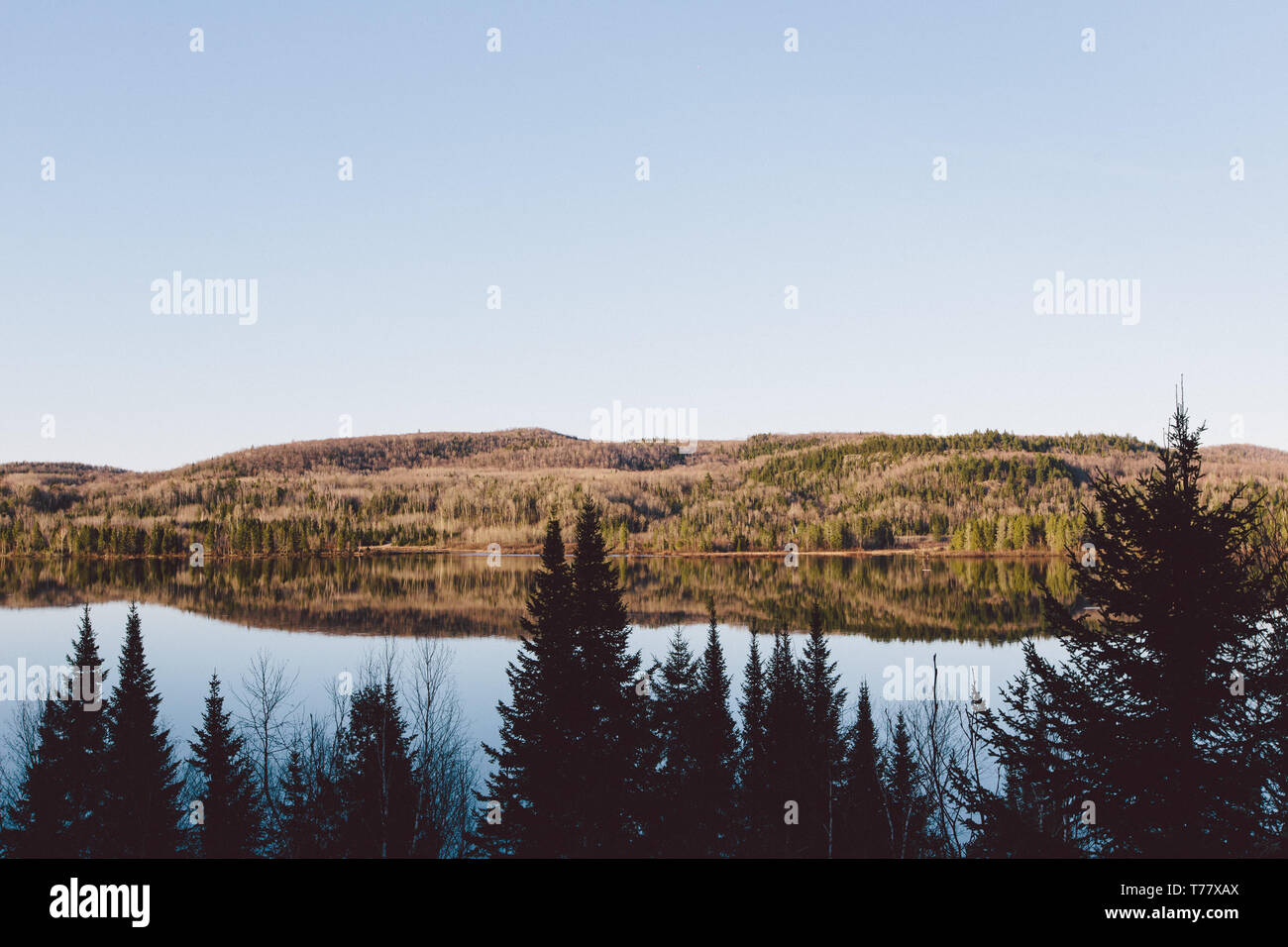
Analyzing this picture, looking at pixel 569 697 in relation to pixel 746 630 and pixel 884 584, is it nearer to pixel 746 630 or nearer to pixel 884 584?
pixel 746 630

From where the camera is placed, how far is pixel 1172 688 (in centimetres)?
1403

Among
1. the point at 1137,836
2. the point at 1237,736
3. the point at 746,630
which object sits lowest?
the point at 746,630

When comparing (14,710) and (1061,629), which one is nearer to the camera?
(1061,629)

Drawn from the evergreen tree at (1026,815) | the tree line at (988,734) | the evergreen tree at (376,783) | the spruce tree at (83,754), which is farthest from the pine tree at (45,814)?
the evergreen tree at (1026,815)

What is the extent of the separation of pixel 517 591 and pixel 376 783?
88192 millimetres

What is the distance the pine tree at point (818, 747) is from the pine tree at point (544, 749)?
786cm

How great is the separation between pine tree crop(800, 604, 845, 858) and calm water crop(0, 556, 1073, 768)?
18.8 feet

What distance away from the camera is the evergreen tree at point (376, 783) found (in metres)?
25.9

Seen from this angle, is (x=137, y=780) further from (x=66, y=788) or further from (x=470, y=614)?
(x=470, y=614)

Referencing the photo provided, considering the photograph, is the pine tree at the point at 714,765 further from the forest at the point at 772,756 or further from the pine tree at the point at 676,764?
the pine tree at the point at 676,764
